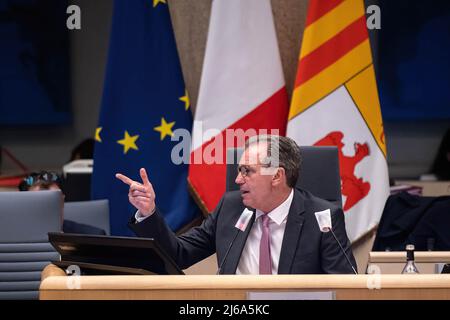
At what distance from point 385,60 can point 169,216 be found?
2.76 meters

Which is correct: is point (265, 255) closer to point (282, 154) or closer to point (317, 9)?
point (282, 154)

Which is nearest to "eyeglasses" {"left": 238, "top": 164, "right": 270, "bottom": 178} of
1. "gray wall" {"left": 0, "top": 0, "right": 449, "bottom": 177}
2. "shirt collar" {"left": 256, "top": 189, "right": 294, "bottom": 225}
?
"shirt collar" {"left": 256, "top": 189, "right": 294, "bottom": 225}

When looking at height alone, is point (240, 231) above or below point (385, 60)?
below

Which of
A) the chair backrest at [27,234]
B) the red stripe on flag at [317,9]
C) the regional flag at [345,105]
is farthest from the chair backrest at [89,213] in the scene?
the red stripe on flag at [317,9]

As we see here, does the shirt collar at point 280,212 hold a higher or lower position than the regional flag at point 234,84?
lower

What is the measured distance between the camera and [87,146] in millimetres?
5934

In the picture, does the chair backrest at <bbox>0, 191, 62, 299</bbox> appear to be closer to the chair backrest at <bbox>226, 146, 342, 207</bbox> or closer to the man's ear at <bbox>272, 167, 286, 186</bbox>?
the chair backrest at <bbox>226, 146, 342, 207</bbox>

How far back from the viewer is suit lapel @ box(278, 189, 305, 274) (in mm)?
2607

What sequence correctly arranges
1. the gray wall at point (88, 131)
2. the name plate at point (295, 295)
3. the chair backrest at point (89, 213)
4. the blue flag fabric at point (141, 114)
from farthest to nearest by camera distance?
the gray wall at point (88, 131) → the blue flag fabric at point (141, 114) → the chair backrest at point (89, 213) → the name plate at point (295, 295)

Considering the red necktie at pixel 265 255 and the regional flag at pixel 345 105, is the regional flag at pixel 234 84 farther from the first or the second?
the red necktie at pixel 265 255

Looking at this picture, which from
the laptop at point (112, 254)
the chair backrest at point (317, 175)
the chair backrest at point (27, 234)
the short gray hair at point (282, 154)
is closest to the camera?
the laptop at point (112, 254)

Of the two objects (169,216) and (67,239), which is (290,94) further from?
(67,239)

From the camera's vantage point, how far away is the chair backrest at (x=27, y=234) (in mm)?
3375
